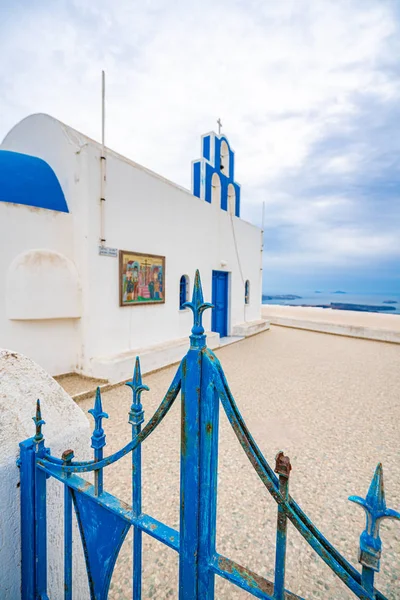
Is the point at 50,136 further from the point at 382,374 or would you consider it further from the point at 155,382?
the point at 382,374

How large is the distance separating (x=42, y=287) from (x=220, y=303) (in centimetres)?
722

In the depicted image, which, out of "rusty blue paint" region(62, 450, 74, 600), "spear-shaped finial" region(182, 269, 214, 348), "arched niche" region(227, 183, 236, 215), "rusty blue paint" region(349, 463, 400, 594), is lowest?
"rusty blue paint" region(62, 450, 74, 600)

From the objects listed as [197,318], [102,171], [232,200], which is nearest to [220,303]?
[232,200]

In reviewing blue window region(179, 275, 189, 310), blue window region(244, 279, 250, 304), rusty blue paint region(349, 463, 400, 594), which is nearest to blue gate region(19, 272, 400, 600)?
rusty blue paint region(349, 463, 400, 594)

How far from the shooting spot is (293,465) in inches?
145

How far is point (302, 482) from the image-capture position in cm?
334

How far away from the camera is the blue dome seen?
576cm

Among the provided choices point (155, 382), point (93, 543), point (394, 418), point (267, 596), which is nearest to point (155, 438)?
point (155, 382)

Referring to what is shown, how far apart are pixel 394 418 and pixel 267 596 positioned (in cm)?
516

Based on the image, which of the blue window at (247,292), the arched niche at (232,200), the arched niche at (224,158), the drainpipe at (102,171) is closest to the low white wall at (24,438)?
the drainpipe at (102,171)

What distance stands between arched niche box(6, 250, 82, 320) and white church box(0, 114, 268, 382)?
2cm

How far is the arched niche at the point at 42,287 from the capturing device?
565cm

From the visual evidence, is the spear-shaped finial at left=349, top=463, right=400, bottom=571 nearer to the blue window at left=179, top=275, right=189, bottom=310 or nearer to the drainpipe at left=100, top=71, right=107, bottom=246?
the drainpipe at left=100, top=71, right=107, bottom=246

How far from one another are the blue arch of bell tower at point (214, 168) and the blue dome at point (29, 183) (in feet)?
16.9
